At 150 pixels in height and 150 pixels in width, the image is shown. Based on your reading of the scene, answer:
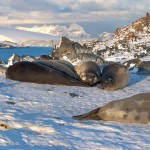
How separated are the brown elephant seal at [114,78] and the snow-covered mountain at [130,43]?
18.8 metres

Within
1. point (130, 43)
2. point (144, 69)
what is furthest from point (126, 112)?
point (130, 43)

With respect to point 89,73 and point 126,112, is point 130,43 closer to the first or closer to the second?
point 89,73

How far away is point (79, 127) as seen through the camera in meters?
5.50

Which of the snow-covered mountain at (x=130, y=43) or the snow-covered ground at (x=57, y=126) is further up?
the snow-covered mountain at (x=130, y=43)

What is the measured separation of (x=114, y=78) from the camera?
1013 centimetres

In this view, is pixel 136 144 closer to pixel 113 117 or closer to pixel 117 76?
pixel 113 117

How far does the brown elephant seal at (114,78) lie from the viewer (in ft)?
31.9

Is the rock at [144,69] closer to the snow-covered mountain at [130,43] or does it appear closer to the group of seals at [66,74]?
the group of seals at [66,74]

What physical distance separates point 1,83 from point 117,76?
124 inches

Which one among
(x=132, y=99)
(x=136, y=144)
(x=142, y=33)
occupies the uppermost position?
(x=142, y=33)

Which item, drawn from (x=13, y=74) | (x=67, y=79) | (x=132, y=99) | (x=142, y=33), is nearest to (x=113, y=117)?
(x=132, y=99)

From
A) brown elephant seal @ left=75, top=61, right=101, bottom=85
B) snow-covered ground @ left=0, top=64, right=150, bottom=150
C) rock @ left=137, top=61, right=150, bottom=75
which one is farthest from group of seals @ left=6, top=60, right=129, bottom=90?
rock @ left=137, top=61, right=150, bottom=75

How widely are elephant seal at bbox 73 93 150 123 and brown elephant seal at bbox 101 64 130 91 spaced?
11.0 ft

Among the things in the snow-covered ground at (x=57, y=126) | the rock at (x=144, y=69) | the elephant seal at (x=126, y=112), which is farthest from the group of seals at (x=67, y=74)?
the elephant seal at (x=126, y=112)
